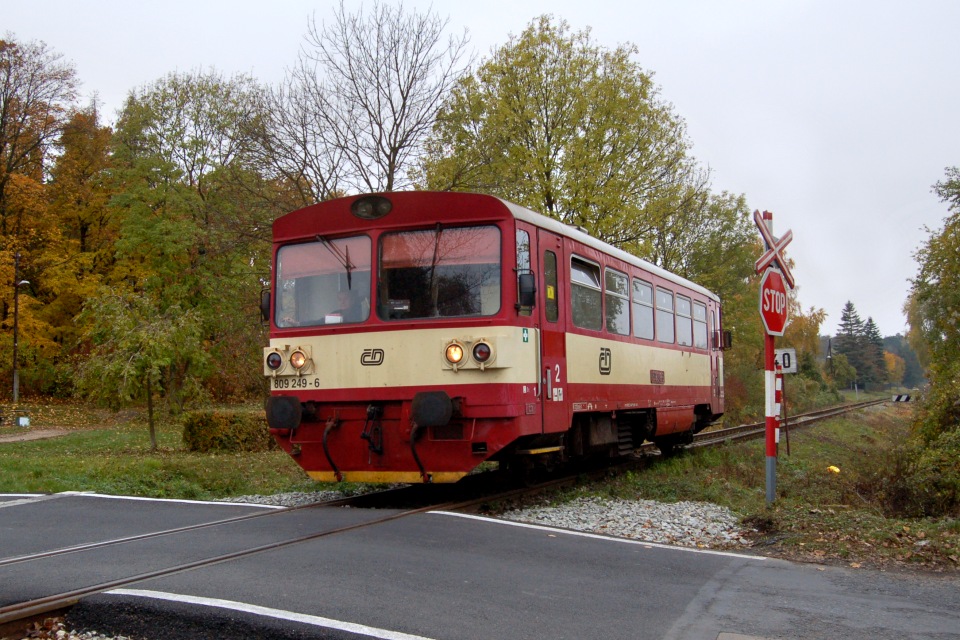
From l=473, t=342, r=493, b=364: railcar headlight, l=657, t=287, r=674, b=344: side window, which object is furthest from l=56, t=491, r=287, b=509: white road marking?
l=657, t=287, r=674, b=344: side window

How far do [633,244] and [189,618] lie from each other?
68.4 ft

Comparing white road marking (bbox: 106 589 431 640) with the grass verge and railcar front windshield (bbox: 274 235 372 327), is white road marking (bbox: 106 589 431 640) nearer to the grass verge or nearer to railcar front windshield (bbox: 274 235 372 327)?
railcar front windshield (bbox: 274 235 372 327)

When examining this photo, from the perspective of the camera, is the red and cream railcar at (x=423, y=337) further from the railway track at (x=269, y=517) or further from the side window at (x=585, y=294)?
the railway track at (x=269, y=517)

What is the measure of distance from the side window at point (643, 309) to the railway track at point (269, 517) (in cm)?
218

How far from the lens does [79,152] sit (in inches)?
1736

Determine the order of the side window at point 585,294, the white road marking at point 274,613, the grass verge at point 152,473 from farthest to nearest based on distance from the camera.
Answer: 1. the grass verge at point 152,473
2. the side window at point 585,294
3. the white road marking at point 274,613

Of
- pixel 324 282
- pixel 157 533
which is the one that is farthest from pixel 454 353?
pixel 157 533

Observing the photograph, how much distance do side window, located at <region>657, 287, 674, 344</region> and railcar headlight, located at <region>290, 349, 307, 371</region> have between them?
20.7 feet

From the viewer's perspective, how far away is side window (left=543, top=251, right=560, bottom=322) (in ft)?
32.3

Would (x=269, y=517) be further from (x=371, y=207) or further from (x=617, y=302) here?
(x=617, y=302)

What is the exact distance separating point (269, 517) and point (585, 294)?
4611mm

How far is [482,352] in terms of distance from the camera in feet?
29.5

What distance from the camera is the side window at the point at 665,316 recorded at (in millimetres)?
14289

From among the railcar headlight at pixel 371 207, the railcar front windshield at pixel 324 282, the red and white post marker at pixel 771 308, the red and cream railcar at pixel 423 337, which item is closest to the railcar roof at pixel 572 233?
the red and cream railcar at pixel 423 337
